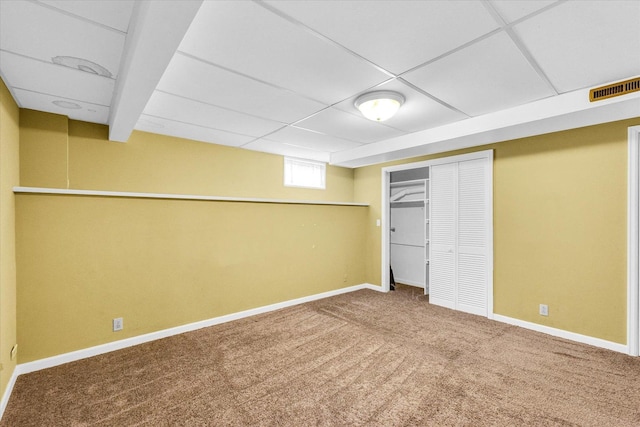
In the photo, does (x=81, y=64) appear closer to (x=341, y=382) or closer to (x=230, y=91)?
(x=230, y=91)

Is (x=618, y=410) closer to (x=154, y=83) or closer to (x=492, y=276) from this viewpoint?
(x=492, y=276)

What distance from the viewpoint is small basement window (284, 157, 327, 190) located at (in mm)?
4879

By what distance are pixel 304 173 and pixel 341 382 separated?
11.4 feet

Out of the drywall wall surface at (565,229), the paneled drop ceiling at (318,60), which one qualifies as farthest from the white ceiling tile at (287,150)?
the drywall wall surface at (565,229)

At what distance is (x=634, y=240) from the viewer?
2.83 m

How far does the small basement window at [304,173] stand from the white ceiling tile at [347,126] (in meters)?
1.25

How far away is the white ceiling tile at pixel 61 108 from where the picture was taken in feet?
8.08

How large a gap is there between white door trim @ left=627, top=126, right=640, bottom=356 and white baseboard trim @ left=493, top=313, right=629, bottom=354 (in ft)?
0.30

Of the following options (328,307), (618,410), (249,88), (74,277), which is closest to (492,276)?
(618,410)

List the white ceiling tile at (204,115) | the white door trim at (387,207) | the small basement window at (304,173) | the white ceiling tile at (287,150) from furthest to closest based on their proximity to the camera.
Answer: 1. the small basement window at (304,173)
2. the white ceiling tile at (287,150)
3. the white door trim at (387,207)
4. the white ceiling tile at (204,115)

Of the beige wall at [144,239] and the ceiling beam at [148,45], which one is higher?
the ceiling beam at [148,45]

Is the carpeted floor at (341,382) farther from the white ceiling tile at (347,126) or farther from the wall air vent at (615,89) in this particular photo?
the white ceiling tile at (347,126)

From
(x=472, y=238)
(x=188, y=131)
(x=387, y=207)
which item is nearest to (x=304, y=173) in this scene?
(x=387, y=207)

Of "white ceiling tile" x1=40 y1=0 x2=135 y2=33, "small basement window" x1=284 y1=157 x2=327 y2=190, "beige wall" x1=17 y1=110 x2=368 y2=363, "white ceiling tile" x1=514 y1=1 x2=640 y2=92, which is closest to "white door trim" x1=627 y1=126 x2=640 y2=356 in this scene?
"white ceiling tile" x1=514 y1=1 x2=640 y2=92
